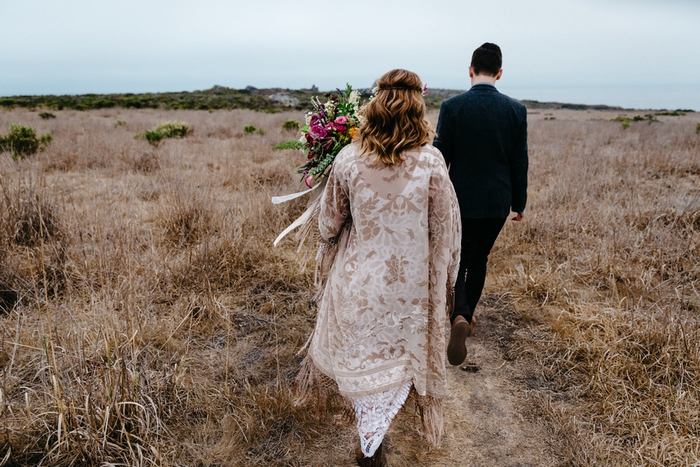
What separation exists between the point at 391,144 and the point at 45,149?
9.98 meters

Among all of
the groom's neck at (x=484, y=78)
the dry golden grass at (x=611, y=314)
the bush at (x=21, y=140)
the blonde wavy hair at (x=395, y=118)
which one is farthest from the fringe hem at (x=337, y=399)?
the bush at (x=21, y=140)

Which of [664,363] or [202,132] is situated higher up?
[202,132]

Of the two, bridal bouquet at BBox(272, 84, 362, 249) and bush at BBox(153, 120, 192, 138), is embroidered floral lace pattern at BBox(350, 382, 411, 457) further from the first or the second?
bush at BBox(153, 120, 192, 138)

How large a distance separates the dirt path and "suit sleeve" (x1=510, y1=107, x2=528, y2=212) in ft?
3.96

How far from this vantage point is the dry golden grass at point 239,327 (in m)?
2.11

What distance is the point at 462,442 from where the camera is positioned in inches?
94.6

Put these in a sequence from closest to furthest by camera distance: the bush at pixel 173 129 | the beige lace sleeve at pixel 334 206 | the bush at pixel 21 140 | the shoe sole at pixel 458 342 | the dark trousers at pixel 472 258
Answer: the beige lace sleeve at pixel 334 206 → the shoe sole at pixel 458 342 → the dark trousers at pixel 472 258 → the bush at pixel 21 140 → the bush at pixel 173 129

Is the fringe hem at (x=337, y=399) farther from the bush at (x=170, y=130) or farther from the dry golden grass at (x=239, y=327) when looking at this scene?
the bush at (x=170, y=130)

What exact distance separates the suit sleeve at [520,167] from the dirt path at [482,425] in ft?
3.96

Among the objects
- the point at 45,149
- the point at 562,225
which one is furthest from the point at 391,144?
the point at 45,149

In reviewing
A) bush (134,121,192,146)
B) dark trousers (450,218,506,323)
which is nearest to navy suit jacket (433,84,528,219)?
dark trousers (450,218,506,323)

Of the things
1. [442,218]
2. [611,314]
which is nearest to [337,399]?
[442,218]

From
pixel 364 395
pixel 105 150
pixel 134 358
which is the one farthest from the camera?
pixel 105 150

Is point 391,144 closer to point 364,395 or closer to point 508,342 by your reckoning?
point 364,395
